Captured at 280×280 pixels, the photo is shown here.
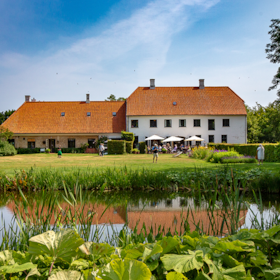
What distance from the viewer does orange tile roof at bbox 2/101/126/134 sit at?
37.6 m

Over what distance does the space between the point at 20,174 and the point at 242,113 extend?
31284 mm

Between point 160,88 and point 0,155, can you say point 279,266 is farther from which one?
point 160,88

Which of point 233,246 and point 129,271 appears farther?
point 233,246

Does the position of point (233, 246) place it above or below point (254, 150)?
above

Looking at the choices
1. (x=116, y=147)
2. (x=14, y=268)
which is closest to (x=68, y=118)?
(x=116, y=147)

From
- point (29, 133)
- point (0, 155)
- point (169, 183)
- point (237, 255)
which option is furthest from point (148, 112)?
point (237, 255)

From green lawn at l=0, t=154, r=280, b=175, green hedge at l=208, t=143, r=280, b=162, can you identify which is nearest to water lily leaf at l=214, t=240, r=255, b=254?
green lawn at l=0, t=154, r=280, b=175

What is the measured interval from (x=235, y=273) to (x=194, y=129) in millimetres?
36757

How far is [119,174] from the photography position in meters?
10.9

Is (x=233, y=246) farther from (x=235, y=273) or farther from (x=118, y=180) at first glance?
(x=118, y=180)

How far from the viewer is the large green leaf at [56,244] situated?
64.0 inches

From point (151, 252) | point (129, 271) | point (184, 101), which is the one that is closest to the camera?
point (129, 271)

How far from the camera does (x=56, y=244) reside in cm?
166

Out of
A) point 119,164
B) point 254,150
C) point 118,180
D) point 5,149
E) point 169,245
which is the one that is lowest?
point 118,180
